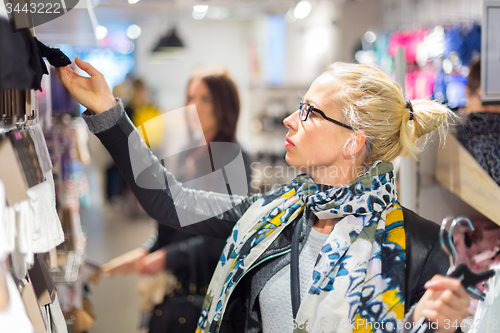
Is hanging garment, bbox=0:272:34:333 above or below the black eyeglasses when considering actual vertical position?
below

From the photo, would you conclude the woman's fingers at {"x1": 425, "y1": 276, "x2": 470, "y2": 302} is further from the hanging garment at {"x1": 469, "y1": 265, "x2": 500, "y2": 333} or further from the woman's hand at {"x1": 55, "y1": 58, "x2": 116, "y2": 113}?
the woman's hand at {"x1": 55, "y1": 58, "x2": 116, "y2": 113}

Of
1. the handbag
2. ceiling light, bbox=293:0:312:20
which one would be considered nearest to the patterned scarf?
the handbag

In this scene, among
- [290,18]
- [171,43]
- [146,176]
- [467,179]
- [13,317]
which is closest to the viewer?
[13,317]

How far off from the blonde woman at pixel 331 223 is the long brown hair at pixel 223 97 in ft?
2.33

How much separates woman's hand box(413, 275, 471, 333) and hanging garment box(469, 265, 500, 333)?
0.20 m

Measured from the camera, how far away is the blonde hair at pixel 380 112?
3.61 feet

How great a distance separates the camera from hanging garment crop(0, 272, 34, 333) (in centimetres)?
63

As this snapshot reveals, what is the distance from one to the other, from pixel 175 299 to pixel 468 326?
1.09 metres

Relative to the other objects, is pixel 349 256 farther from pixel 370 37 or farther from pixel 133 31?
pixel 133 31

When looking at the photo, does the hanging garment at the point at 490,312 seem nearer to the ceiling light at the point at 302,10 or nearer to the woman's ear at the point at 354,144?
the woman's ear at the point at 354,144

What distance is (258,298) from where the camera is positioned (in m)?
1.18

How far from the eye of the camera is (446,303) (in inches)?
32.2

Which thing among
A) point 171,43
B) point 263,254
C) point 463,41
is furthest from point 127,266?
point 171,43

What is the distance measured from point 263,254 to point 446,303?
1.64 feet
